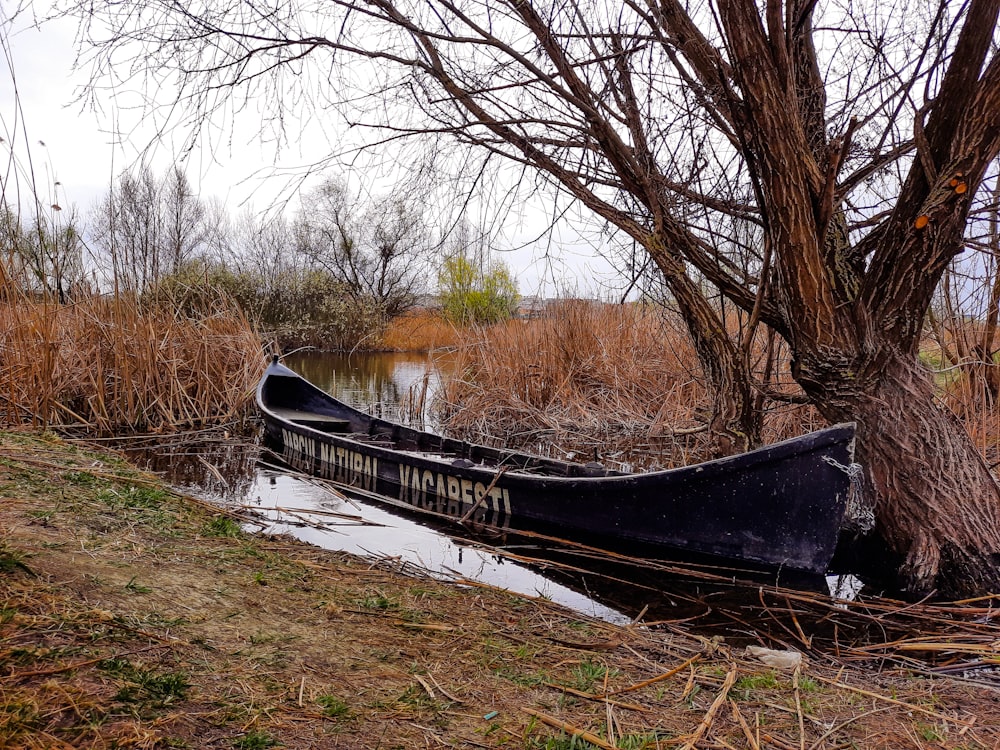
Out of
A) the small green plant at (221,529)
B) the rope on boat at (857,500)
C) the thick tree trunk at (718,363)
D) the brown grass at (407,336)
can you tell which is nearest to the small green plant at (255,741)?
the small green plant at (221,529)

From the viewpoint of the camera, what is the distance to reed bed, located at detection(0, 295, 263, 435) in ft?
Result: 22.0

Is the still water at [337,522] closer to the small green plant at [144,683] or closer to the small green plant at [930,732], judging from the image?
the small green plant at [930,732]

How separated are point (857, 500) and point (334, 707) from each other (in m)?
3.73

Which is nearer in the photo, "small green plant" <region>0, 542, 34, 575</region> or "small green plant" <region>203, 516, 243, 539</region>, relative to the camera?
"small green plant" <region>0, 542, 34, 575</region>

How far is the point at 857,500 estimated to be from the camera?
4570 millimetres

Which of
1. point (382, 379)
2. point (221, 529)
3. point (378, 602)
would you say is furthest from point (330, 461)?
point (382, 379)

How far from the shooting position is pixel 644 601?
4211mm

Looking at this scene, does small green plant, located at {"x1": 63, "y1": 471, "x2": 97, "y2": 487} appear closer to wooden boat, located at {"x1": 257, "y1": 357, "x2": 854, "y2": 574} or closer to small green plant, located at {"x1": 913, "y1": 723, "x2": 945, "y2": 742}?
wooden boat, located at {"x1": 257, "y1": 357, "x2": 854, "y2": 574}

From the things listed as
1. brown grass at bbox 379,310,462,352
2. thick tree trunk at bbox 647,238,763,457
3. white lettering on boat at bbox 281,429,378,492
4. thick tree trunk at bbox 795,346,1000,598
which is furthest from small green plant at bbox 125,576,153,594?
brown grass at bbox 379,310,462,352

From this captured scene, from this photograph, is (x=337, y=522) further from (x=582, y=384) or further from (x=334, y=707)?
(x=582, y=384)

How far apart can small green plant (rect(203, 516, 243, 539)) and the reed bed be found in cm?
316

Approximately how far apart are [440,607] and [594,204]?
111 inches

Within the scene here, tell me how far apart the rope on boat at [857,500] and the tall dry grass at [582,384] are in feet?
8.86

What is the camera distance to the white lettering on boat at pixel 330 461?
6883mm
